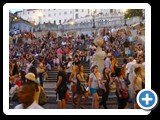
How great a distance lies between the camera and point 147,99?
9.62 metres

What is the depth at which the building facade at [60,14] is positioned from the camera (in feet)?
32.7

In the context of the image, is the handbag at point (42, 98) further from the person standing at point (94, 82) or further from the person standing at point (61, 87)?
the person standing at point (94, 82)

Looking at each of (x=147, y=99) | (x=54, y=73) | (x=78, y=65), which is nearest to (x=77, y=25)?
(x=78, y=65)

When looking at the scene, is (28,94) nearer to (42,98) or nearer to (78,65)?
(42,98)

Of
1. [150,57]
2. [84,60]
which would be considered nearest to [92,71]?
[84,60]

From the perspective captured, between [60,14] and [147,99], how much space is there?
1.84 m

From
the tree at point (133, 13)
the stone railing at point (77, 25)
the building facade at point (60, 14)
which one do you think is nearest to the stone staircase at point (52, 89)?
the stone railing at point (77, 25)

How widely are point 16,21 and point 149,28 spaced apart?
6.64 ft

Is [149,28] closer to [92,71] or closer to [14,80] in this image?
[92,71]

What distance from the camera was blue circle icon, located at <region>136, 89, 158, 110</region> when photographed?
957 cm

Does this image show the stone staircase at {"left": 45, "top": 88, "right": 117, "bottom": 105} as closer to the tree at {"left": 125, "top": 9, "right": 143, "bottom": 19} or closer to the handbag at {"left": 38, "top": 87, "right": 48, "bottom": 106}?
the handbag at {"left": 38, "top": 87, "right": 48, "bottom": 106}

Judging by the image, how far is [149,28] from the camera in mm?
9805

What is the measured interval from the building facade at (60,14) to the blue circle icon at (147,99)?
4.28ft

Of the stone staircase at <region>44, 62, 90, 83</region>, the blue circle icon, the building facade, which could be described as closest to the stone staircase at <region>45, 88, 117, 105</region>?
the stone staircase at <region>44, 62, 90, 83</region>
